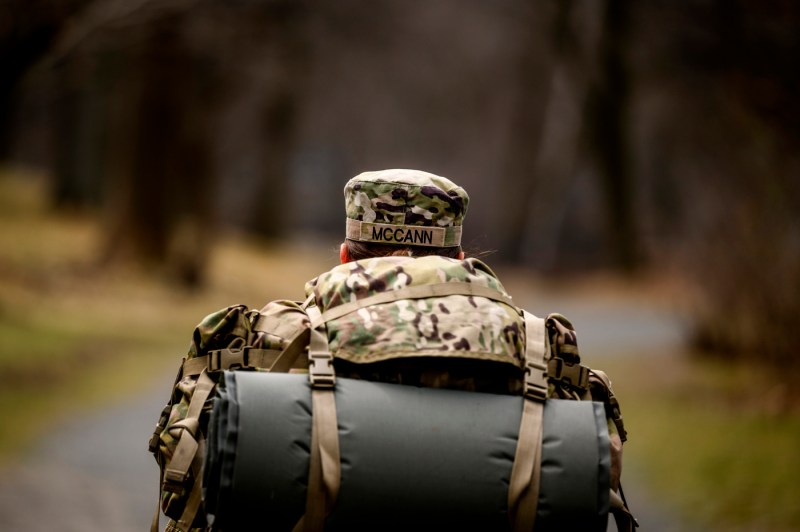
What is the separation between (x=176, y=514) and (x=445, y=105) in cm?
3326

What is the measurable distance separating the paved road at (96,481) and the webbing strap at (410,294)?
13.8 feet

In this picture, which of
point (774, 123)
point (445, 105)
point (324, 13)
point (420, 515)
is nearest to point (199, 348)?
point (420, 515)

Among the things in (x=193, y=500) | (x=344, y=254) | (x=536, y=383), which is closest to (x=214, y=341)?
(x=193, y=500)

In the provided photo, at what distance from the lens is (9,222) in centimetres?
2478

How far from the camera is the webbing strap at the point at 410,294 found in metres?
3.13

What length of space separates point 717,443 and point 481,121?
96.4 feet

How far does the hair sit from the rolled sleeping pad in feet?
2.09

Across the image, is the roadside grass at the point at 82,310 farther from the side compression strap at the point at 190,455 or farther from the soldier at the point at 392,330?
the side compression strap at the point at 190,455

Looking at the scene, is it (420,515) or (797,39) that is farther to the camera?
(797,39)

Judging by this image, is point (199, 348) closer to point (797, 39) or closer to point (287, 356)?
point (287, 356)

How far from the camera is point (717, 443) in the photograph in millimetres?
9570

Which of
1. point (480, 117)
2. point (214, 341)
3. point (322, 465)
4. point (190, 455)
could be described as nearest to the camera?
point (322, 465)

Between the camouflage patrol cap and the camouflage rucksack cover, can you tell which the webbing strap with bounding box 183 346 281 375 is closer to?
the camouflage rucksack cover

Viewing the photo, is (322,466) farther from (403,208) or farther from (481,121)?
(481,121)
